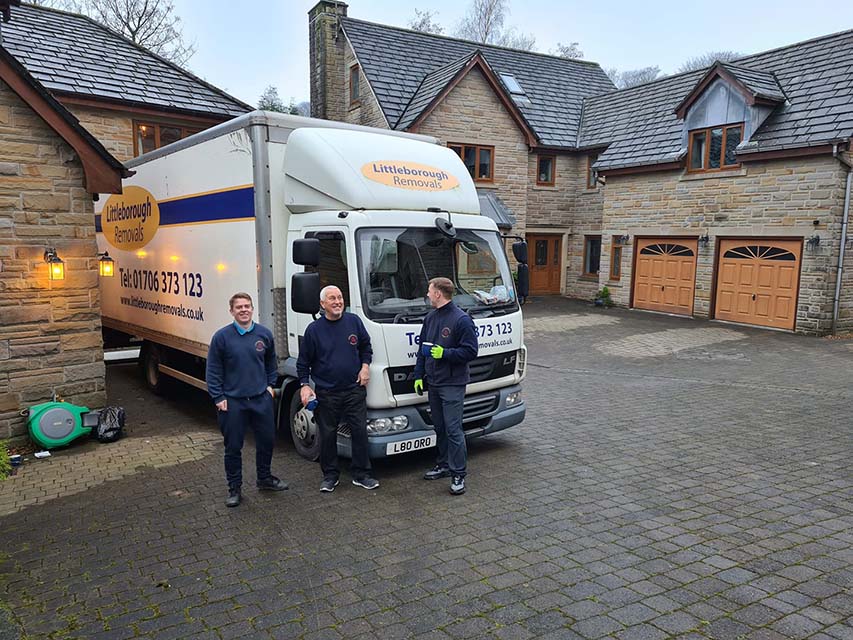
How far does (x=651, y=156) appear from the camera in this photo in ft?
64.8

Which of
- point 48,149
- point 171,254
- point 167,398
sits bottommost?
point 167,398

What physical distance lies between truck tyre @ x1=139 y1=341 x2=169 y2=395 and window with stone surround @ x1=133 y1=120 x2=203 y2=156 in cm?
612

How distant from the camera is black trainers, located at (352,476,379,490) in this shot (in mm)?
6105

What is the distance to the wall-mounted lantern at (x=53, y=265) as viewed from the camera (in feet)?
24.8

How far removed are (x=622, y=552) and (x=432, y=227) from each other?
3482mm

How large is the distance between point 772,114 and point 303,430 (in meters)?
15.8

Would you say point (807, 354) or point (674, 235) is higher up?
point (674, 235)

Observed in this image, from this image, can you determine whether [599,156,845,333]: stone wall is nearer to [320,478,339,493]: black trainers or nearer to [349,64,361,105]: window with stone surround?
[349,64,361,105]: window with stone surround

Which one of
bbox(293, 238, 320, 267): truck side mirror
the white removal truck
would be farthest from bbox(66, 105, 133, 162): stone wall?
bbox(293, 238, 320, 267): truck side mirror

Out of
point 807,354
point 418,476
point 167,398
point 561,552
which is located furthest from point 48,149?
point 807,354

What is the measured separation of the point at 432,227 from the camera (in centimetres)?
658

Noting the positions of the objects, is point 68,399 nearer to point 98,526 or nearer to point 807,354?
point 98,526

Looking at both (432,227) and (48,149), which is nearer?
(432,227)

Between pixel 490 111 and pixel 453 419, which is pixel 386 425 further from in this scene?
pixel 490 111
